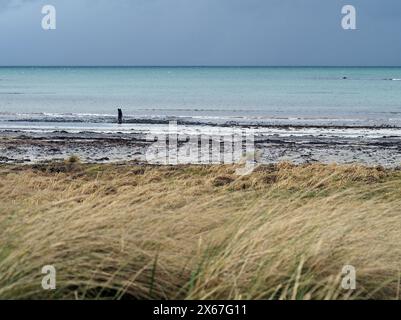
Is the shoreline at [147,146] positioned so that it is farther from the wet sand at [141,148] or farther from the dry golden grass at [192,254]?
the dry golden grass at [192,254]

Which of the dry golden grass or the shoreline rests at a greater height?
the dry golden grass

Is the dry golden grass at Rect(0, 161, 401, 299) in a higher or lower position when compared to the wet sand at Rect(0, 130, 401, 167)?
higher

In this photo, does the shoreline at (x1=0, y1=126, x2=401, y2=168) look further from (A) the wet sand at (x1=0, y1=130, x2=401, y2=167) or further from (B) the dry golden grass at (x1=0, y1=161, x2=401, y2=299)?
(B) the dry golden grass at (x1=0, y1=161, x2=401, y2=299)

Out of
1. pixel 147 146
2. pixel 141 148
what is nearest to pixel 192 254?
pixel 141 148

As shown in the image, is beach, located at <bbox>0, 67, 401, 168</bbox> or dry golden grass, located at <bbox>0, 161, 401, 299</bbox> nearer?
dry golden grass, located at <bbox>0, 161, 401, 299</bbox>

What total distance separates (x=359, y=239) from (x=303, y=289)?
0.88 m

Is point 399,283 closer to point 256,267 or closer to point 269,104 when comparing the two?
point 256,267

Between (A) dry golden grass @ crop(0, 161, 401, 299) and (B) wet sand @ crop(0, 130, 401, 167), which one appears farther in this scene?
(B) wet sand @ crop(0, 130, 401, 167)

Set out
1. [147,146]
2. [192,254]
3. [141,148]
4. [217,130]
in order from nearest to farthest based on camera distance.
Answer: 1. [192,254]
2. [141,148]
3. [147,146]
4. [217,130]

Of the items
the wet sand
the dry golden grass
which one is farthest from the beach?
the dry golden grass

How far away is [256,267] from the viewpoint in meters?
4.20

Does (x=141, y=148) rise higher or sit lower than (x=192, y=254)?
lower

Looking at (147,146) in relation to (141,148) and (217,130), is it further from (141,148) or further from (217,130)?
(217,130)

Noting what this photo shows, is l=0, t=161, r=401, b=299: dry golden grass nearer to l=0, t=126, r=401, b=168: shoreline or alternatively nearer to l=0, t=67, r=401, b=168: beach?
l=0, t=67, r=401, b=168: beach
